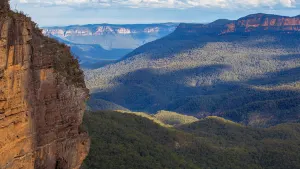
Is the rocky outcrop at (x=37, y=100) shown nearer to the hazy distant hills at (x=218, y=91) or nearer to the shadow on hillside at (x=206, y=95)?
the hazy distant hills at (x=218, y=91)

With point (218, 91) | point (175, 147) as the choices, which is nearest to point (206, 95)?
point (218, 91)

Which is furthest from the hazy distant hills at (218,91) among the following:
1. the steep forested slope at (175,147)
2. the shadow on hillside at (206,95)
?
the steep forested slope at (175,147)

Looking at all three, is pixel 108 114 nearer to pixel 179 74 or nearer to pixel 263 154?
pixel 263 154

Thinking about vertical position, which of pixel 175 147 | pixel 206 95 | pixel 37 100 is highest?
pixel 37 100

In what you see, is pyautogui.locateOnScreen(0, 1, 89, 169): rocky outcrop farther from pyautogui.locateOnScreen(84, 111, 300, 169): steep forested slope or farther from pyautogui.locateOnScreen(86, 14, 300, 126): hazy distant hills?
pyautogui.locateOnScreen(86, 14, 300, 126): hazy distant hills

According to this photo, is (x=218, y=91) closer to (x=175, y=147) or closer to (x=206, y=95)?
(x=206, y=95)

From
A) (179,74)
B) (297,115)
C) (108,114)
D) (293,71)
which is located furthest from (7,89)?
(179,74)
